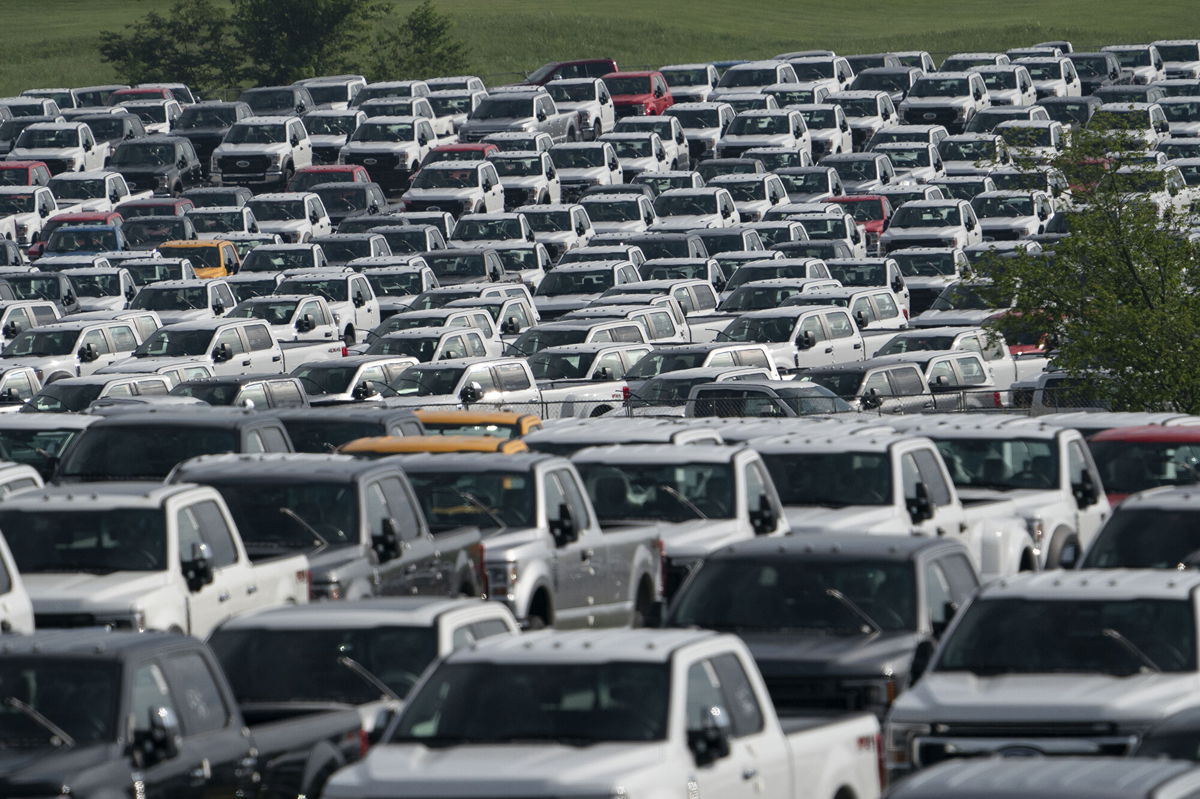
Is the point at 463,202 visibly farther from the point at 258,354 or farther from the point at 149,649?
the point at 149,649

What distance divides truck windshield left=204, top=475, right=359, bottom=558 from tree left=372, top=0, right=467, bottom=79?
69.8m

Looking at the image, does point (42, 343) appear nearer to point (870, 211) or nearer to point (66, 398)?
point (66, 398)

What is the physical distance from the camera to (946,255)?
1826 inches

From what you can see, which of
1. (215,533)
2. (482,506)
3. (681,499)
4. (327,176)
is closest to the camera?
(215,533)

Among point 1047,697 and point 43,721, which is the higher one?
point 43,721

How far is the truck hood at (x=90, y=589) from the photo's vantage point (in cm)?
1586

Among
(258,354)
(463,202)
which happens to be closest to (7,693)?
(258,354)

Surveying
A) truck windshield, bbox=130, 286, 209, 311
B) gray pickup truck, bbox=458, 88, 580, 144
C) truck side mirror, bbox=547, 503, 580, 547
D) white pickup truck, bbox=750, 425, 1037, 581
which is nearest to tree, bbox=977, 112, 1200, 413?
white pickup truck, bbox=750, 425, 1037, 581

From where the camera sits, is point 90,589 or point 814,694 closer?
point 814,694

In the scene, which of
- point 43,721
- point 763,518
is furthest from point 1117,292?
point 43,721

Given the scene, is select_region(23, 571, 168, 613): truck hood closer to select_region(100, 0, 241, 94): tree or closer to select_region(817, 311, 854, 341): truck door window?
select_region(817, 311, 854, 341): truck door window

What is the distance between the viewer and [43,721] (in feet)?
37.8

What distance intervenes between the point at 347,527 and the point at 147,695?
6.02 meters

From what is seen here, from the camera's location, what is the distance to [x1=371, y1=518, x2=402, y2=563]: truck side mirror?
17453 mm
